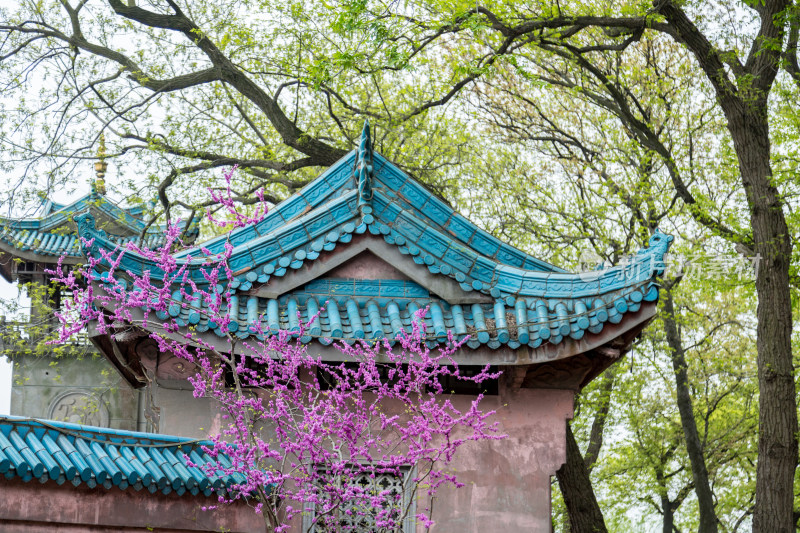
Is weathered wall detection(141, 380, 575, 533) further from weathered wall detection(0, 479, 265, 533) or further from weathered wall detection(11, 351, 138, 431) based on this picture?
weathered wall detection(11, 351, 138, 431)

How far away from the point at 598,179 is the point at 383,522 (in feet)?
Result: 36.5

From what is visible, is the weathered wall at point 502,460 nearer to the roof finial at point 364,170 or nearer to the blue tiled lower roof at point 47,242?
the roof finial at point 364,170

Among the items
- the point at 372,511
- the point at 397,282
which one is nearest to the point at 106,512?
the point at 372,511

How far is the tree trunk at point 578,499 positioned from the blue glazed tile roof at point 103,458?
6341 millimetres

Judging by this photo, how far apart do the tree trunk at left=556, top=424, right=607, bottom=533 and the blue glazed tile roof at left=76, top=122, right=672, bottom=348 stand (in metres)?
4.80

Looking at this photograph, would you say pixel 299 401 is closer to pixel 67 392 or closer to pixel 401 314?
pixel 401 314

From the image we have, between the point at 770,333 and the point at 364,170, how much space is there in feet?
15.1

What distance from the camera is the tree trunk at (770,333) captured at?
391 inches

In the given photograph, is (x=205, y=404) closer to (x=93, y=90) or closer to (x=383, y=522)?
(x=383, y=522)

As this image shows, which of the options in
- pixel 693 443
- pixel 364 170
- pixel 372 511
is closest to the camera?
pixel 372 511

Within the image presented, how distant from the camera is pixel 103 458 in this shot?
7207mm

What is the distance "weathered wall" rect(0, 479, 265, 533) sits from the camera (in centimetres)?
681

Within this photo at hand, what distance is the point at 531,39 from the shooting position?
Result: 1194 centimetres

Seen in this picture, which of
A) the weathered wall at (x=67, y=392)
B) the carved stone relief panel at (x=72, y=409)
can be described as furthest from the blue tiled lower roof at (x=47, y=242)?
the carved stone relief panel at (x=72, y=409)
